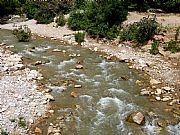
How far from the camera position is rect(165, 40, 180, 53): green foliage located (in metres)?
19.9

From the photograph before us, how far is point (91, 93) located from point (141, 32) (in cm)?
774

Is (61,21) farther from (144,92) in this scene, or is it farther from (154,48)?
(144,92)

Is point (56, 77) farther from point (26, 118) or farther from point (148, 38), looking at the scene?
point (148, 38)

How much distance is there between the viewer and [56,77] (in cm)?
1636

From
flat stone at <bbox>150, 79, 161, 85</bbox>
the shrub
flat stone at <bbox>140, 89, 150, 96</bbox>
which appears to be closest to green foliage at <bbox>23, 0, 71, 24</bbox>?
the shrub

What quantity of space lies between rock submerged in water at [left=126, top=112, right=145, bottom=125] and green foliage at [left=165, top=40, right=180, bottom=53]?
26.5 ft

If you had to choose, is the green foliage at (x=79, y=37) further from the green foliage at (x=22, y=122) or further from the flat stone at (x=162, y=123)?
the green foliage at (x=22, y=122)

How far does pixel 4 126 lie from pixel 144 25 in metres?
12.0

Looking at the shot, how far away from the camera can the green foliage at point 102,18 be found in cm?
2252

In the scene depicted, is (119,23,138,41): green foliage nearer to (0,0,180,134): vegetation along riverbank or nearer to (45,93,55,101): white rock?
(0,0,180,134): vegetation along riverbank

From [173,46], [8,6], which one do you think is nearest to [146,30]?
[173,46]

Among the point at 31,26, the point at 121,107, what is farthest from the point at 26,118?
the point at 31,26

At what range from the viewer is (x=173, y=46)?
19969mm

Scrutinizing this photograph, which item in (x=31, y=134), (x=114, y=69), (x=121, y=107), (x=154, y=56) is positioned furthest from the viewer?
(x=154, y=56)
